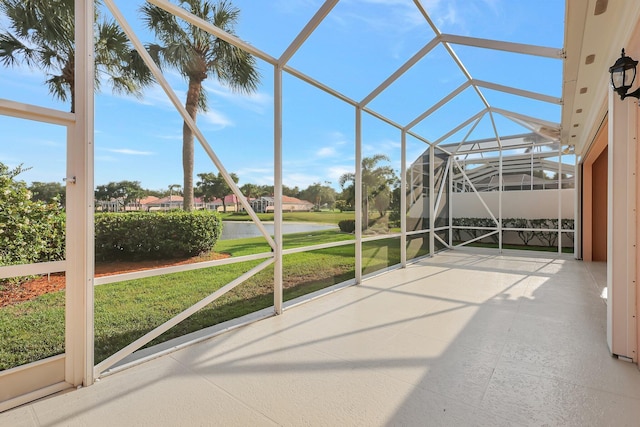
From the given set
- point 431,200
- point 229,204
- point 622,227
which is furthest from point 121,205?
point 431,200

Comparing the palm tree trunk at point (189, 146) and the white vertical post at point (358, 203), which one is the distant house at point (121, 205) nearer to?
the palm tree trunk at point (189, 146)

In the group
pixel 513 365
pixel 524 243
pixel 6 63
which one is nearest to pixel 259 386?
pixel 513 365

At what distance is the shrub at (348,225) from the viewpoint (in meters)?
4.95

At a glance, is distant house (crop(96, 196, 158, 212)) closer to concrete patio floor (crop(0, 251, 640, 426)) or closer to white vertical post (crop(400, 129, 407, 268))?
concrete patio floor (crop(0, 251, 640, 426))

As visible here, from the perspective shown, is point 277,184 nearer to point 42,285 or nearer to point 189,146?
point 189,146

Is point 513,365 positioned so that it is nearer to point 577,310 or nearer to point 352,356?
point 352,356

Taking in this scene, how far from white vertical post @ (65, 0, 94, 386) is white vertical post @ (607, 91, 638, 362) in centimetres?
391

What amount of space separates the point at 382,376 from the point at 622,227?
225 cm

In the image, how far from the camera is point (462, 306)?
3.78 meters

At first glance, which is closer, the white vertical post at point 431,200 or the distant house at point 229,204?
the distant house at point 229,204

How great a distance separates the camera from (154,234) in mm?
2748

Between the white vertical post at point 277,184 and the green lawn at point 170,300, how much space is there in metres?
0.23

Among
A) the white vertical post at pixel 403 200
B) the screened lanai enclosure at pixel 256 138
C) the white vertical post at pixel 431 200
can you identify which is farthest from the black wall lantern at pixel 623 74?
the white vertical post at pixel 431 200

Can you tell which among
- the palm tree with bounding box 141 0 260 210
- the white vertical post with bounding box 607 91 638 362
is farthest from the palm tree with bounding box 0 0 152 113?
the white vertical post with bounding box 607 91 638 362
